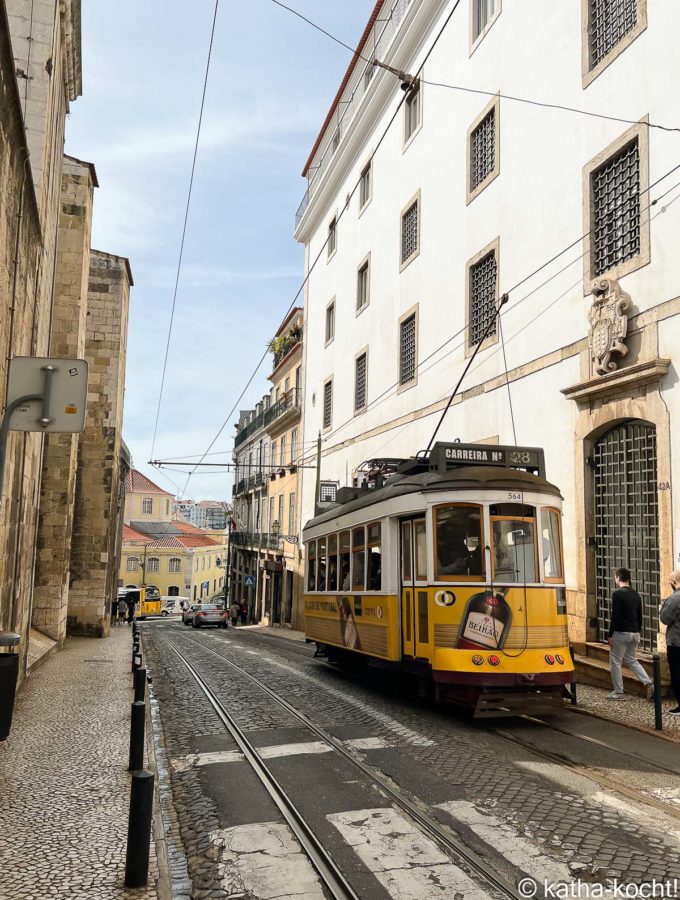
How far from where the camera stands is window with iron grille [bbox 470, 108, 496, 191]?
16325 mm

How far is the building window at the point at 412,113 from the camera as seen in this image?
68.1 feet

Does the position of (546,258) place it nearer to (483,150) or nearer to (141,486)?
(483,150)

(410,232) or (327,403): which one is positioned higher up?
(410,232)

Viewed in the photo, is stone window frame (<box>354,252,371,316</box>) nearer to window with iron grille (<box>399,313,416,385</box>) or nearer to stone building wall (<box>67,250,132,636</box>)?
window with iron grille (<box>399,313,416,385</box>)

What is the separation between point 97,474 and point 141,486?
221 feet

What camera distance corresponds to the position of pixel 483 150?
1683 centimetres

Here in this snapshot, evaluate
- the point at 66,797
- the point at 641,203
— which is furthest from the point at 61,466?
the point at 641,203

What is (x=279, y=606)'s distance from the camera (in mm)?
35969

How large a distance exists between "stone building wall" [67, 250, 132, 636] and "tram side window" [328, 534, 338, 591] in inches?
474

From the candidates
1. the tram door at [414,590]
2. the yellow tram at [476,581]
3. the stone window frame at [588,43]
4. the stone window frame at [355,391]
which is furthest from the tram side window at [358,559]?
the stone window frame at [355,391]

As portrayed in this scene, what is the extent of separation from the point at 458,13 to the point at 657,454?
13208mm

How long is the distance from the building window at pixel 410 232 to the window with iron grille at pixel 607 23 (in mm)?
7731

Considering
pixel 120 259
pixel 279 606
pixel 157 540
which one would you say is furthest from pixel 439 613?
pixel 157 540

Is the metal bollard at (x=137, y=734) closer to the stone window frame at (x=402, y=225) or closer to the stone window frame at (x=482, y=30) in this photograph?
the stone window frame at (x=482, y=30)
